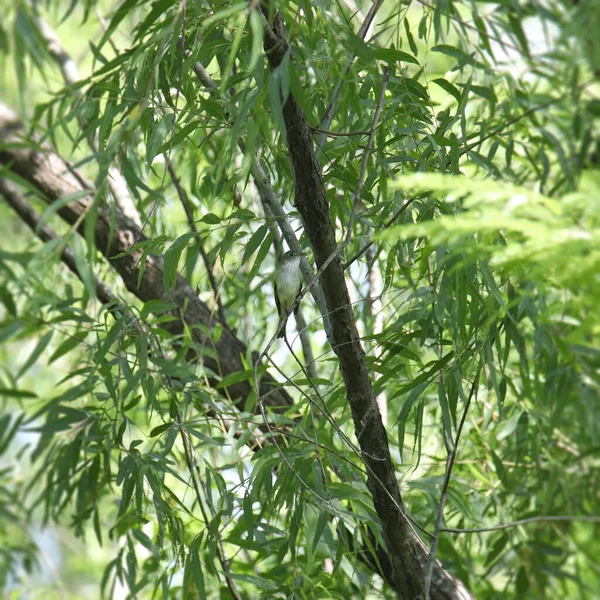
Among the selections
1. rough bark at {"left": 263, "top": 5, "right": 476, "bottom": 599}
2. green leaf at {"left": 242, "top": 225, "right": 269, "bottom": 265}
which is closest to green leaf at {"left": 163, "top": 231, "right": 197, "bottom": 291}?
green leaf at {"left": 242, "top": 225, "right": 269, "bottom": 265}

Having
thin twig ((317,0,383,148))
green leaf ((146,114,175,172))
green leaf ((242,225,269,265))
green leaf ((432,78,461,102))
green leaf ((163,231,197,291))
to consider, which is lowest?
green leaf ((163,231,197,291))

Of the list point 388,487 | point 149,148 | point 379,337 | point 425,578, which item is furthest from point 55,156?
point 425,578

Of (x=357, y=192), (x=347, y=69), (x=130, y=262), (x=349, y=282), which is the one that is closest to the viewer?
(x=357, y=192)

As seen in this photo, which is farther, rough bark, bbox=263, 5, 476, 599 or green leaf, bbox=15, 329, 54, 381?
rough bark, bbox=263, 5, 476, 599

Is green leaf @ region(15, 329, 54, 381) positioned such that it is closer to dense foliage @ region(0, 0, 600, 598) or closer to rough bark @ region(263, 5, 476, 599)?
dense foliage @ region(0, 0, 600, 598)

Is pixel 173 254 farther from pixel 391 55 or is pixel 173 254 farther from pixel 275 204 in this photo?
pixel 391 55

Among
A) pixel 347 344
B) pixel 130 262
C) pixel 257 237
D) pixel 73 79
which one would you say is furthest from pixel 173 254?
pixel 73 79

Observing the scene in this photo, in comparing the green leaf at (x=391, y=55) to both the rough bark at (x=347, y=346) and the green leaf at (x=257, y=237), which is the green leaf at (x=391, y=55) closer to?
the rough bark at (x=347, y=346)

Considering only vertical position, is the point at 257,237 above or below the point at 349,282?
below

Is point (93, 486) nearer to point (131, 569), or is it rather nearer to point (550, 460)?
point (131, 569)

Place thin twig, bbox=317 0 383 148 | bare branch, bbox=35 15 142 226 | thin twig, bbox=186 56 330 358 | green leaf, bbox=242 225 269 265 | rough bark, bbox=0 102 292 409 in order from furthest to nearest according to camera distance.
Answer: bare branch, bbox=35 15 142 226 → rough bark, bbox=0 102 292 409 → thin twig, bbox=186 56 330 358 → green leaf, bbox=242 225 269 265 → thin twig, bbox=317 0 383 148

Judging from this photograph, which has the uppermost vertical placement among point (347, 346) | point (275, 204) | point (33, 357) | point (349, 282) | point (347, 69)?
point (349, 282)

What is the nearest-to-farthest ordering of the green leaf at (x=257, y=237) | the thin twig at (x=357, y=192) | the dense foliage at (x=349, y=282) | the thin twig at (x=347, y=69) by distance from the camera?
the dense foliage at (x=349, y=282), the thin twig at (x=357, y=192), the thin twig at (x=347, y=69), the green leaf at (x=257, y=237)

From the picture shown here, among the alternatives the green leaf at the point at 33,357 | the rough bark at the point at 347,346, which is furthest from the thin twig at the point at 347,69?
the green leaf at the point at 33,357
